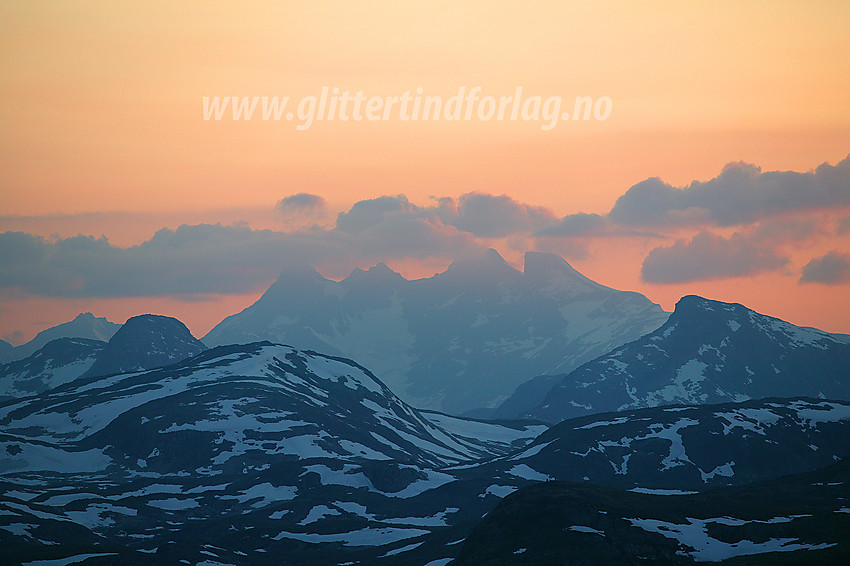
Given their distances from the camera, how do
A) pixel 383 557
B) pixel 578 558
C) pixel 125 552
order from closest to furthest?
pixel 578 558, pixel 125 552, pixel 383 557

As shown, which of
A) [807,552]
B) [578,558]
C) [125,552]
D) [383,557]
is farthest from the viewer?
[383,557]

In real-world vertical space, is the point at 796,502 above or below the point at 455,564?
above

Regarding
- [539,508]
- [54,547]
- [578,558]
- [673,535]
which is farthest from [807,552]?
[54,547]

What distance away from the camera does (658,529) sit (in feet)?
516

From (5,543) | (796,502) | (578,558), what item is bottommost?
(5,543)

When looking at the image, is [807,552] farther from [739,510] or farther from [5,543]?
[5,543]

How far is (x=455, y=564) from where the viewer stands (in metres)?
167

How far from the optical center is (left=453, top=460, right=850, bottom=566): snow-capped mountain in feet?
481

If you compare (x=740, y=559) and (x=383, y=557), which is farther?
(x=383, y=557)

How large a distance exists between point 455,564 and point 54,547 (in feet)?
254

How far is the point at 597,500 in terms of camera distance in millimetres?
169250

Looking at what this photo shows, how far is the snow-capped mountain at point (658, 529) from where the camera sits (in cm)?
14662

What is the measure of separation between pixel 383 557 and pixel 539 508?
4210 cm

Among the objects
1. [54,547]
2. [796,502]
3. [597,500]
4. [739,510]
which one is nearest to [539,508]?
[597,500]
